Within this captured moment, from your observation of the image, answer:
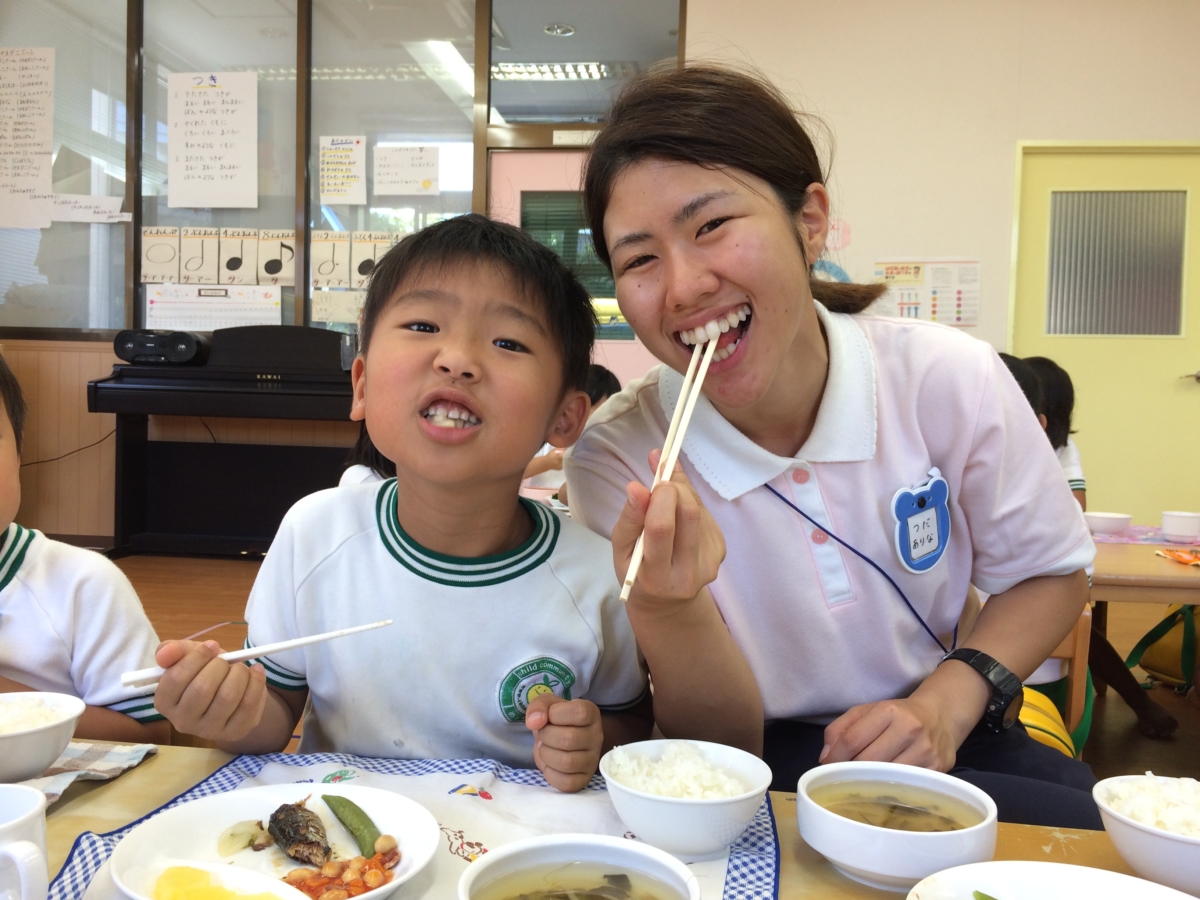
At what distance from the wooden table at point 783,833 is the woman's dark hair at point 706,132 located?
78cm

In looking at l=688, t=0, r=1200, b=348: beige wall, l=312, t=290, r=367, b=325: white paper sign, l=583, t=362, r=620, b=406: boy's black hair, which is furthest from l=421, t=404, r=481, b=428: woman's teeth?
l=312, t=290, r=367, b=325: white paper sign

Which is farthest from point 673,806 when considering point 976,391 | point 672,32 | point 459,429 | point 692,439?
point 672,32

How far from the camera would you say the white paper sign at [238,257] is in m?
5.58

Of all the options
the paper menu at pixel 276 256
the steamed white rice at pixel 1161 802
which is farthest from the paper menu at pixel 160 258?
the steamed white rice at pixel 1161 802

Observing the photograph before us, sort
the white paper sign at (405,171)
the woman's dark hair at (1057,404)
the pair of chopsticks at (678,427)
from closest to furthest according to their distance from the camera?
the pair of chopsticks at (678,427) → the woman's dark hair at (1057,404) → the white paper sign at (405,171)

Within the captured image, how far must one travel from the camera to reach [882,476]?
1.24 meters

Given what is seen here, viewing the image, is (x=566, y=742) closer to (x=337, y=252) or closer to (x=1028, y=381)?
(x=1028, y=381)

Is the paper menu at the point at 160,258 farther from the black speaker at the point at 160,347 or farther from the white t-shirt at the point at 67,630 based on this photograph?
the white t-shirt at the point at 67,630

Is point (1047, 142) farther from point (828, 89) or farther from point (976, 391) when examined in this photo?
point (976, 391)

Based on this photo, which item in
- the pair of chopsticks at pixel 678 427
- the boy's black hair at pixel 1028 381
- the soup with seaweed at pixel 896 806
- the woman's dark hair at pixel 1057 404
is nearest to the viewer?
the soup with seaweed at pixel 896 806

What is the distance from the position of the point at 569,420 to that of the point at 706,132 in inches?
17.3

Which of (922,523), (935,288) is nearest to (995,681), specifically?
(922,523)

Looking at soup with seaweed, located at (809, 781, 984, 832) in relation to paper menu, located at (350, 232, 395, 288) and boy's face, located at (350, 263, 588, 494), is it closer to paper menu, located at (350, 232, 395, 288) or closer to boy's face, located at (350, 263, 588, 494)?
boy's face, located at (350, 263, 588, 494)

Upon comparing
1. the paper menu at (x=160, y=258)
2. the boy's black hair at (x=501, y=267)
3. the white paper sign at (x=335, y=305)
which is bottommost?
the boy's black hair at (x=501, y=267)
